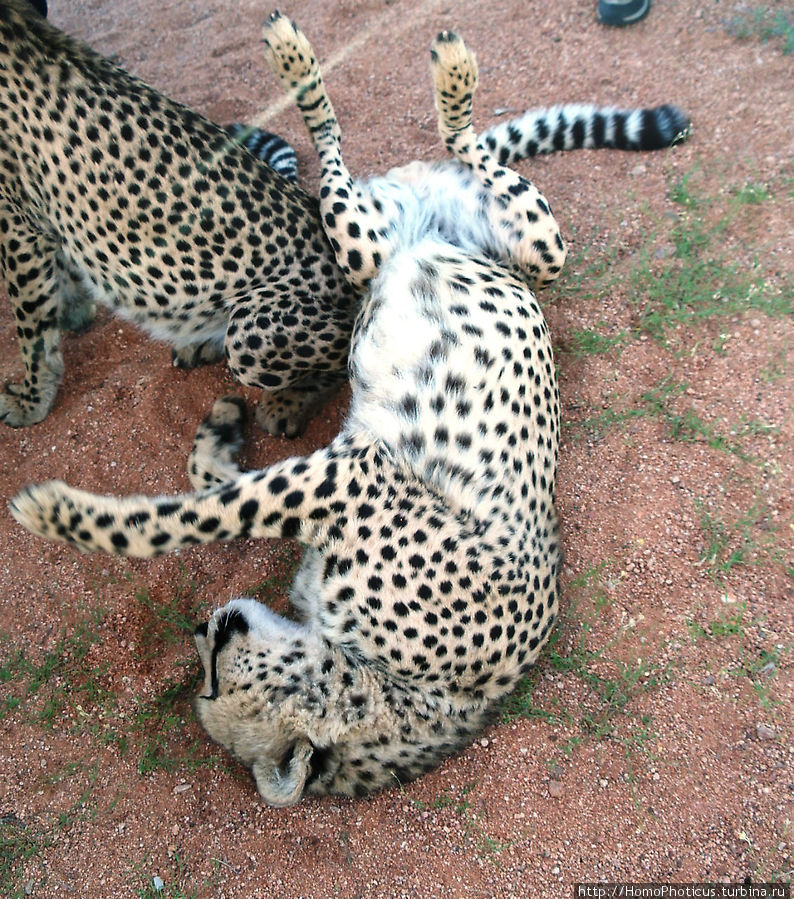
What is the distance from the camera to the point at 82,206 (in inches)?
110

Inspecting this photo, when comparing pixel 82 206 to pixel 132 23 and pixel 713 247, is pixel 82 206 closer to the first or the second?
pixel 713 247

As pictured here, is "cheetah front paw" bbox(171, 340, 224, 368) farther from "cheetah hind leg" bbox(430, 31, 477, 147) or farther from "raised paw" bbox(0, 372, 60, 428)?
"cheetah hind leg" bbox(430, 31, 477, 147)

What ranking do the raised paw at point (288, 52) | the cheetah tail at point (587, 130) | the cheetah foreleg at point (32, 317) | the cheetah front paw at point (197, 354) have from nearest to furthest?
1. the cheetah foreleg at point (32, 317)
2. the raised paw at point (288, 52)
3. the cheetah front paw at point (197, 354)
4. the cheetah tail at point (587, 130)

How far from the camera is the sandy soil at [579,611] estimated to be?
2.27 meters

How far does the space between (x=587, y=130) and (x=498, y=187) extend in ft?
2.97

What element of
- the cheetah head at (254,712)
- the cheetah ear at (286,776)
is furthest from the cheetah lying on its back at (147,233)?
the cheetah ear at (286,776)

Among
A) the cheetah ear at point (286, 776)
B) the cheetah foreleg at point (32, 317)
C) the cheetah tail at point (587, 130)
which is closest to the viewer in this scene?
the cheetah ear at point (286, 776)

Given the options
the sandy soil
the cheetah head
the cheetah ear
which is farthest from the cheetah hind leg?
the cheetah ear

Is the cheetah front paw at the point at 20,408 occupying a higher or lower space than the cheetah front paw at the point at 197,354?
higher

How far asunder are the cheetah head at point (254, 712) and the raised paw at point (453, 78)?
2.16m

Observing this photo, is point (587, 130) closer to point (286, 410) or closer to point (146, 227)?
point (286, 410)

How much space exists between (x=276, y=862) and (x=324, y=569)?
2.82 feet

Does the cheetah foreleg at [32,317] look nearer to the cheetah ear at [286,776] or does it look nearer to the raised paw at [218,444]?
the raised paw at [218,444]

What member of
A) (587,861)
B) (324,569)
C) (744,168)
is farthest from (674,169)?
(587,861)
